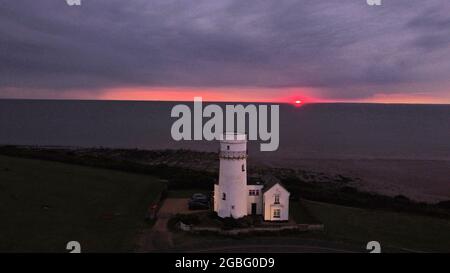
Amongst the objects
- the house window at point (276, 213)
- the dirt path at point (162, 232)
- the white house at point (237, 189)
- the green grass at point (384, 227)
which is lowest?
the green grass at point (384, 227)

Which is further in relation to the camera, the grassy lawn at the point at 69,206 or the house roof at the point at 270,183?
the house roof at the point at 270,183

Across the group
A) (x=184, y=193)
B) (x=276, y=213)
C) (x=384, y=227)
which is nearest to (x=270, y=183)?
(x=276, y=213)

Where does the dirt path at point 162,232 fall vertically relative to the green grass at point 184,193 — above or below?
below

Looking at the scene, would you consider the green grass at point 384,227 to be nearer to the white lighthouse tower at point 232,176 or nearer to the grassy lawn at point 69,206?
the white lighthouse tower at point 232,176

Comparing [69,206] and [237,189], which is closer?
[237,189]

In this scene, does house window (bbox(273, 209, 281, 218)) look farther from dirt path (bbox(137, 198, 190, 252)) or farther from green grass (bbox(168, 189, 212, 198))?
green grass (bbox(168, 189, 212, 198))

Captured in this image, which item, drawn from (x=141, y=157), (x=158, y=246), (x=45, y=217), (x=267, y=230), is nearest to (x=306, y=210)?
(x=267, y=230)

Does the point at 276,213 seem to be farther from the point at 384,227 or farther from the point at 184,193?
the point at 184,193

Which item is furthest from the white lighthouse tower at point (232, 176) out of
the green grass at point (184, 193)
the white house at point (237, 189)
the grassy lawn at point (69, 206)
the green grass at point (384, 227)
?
the green grass at point (184, 193)
